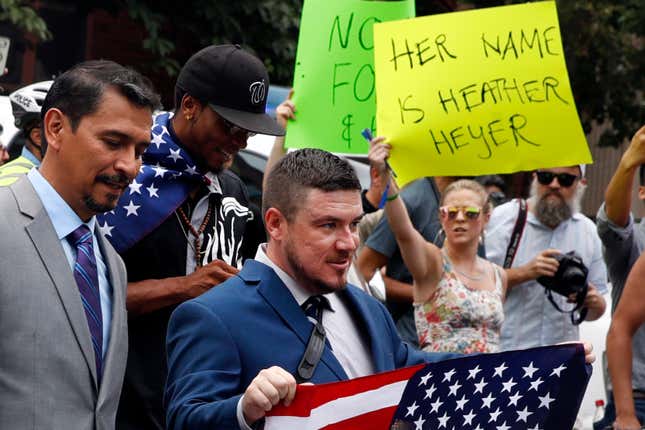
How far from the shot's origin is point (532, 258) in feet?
24.6

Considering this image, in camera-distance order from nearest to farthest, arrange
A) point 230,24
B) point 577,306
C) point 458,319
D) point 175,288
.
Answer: point 175,288 → point 458,319 → point 577,306 → point 230,24

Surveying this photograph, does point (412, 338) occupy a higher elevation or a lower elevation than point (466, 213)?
lower

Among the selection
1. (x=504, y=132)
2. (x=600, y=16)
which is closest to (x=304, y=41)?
(x=504, y=132)

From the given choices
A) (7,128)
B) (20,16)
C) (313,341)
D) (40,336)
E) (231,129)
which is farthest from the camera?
(20,16)

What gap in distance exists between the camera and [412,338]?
7047mm

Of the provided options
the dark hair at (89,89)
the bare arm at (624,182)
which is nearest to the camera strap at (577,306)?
the bare arm at (624,182)

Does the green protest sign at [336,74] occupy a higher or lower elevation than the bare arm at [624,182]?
higher

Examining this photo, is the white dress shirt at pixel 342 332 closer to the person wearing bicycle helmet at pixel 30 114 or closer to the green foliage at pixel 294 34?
→ the person wearing bicycle helmet at pixel 30 114

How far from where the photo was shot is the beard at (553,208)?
7.51 meters

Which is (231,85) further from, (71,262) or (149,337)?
(71,262)

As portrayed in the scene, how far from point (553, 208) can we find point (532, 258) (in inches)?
12.8

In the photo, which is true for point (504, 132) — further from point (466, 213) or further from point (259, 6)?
point (259, 6)

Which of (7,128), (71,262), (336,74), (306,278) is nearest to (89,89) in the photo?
(71,262)

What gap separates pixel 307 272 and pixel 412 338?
11.7 feet
